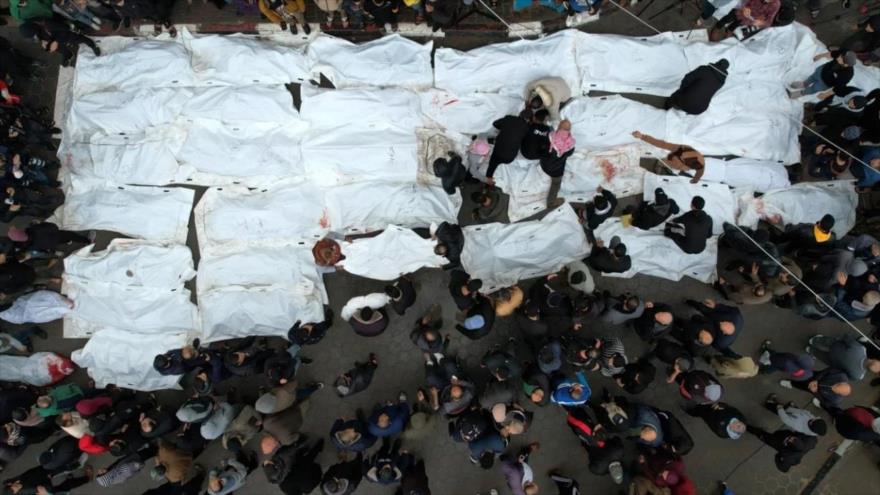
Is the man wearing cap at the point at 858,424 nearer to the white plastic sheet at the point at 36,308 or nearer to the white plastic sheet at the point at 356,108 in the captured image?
the white plastic sheet at the point at 356,108

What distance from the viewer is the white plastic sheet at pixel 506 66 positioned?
727 centimetres

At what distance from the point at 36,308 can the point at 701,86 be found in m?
10.4

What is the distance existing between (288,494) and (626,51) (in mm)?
8245

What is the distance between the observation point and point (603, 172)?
7.36 metres

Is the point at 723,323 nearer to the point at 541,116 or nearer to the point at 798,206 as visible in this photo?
the point at 798,206

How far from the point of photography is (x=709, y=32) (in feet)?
25.2

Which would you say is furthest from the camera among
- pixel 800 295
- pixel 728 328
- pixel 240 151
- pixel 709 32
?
pixel 709 32

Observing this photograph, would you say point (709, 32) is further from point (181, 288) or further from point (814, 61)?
point (181, 288)

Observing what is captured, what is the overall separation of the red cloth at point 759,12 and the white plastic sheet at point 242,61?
6.87 m

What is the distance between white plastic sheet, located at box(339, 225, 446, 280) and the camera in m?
7.08

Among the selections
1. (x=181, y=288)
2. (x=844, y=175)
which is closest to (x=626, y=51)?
(x=844, y=175)

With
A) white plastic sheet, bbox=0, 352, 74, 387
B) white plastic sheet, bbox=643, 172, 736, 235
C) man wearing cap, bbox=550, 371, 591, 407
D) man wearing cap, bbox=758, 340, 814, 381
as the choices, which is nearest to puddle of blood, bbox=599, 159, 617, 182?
white plastic sheet, bbox=643, 172, 736, 235

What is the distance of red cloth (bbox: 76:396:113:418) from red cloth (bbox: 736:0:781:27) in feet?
37.3

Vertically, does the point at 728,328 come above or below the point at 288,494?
above
